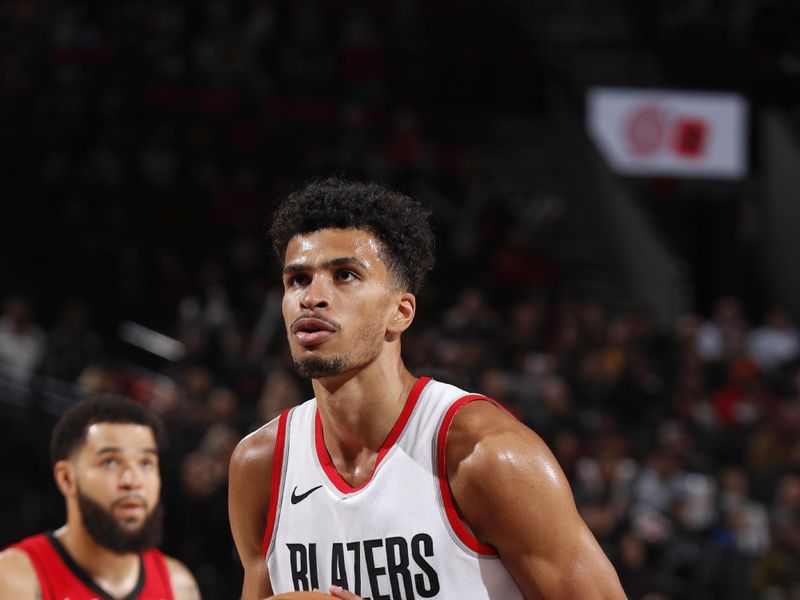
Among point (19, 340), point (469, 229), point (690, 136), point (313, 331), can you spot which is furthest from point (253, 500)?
point (690, 136)

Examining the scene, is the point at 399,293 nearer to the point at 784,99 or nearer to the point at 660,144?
the point at 660,144

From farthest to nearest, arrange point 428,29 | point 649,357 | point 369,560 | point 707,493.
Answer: point 428,29 < point 649,357 < point 707,493 < point 369,560

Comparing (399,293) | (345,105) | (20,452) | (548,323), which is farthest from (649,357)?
(399,293)

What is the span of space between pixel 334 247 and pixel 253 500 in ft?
2.44

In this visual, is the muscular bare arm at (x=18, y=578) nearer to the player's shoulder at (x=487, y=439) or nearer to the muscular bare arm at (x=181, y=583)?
the muscular bare arm at (x=181, y=583)

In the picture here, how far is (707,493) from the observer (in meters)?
10.3

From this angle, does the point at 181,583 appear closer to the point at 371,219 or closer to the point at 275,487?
the point at 275,487

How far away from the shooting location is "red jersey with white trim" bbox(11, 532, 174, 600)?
159 inches

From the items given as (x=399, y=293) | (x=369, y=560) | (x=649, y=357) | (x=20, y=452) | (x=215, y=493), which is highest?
(x=649, y=357)

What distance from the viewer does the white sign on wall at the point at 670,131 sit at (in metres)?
17.3

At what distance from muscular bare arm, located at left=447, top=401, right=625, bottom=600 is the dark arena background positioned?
5565 millimetres

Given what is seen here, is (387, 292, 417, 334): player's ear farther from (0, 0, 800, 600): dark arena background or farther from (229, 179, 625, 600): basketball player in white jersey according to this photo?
(0, 0, 800, 600): dark arena background

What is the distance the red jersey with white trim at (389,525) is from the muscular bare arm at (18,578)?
1.13 meters

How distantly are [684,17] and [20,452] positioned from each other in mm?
12467
